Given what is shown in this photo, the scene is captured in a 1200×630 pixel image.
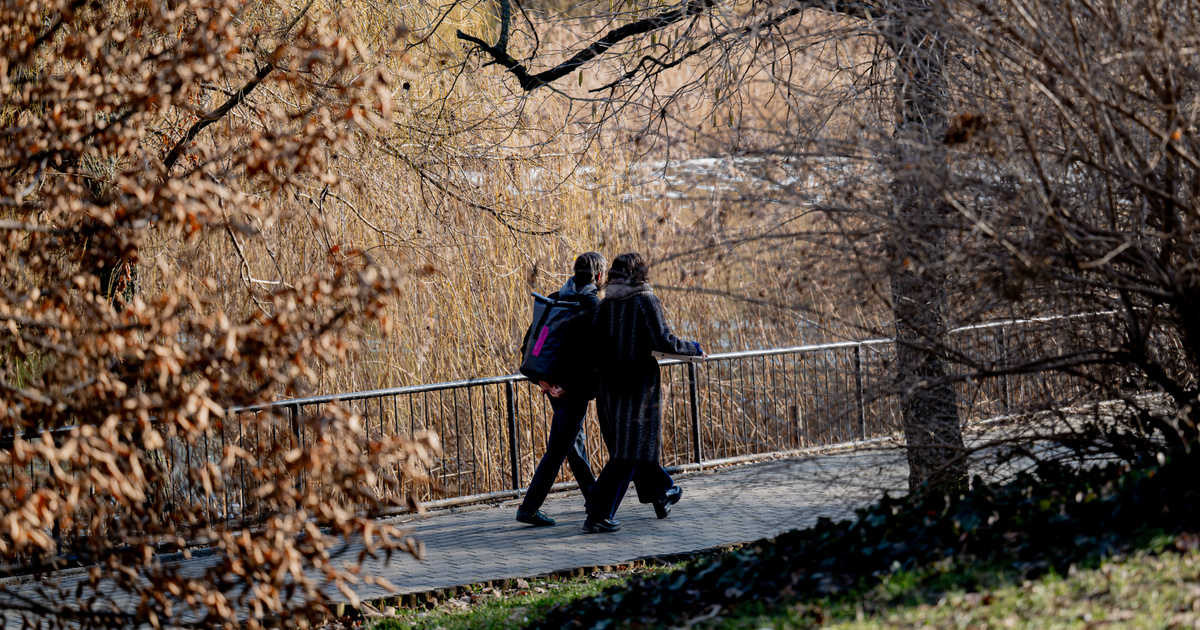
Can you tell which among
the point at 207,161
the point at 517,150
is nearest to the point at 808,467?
the point at 207,161

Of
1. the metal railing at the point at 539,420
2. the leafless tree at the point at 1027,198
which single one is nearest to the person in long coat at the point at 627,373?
the metal railing at the point at 539,420

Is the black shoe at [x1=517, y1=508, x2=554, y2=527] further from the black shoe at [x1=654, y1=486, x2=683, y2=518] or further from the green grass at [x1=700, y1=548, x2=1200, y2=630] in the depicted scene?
the green grass at [x1=700, y1=548, x2=1200, y2=630]

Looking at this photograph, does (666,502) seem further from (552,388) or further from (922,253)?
(922,253)

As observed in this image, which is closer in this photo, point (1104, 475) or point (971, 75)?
point (1104, 475)

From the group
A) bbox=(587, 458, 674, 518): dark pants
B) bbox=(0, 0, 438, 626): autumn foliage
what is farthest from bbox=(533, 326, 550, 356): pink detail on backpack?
bbox=(0, 0, 438, 626): autumn foliage

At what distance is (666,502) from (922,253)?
3504 mm

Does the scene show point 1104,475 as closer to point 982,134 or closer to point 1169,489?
point 1169,489

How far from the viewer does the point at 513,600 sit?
6.03 meters

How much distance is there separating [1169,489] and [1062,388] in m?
1.19

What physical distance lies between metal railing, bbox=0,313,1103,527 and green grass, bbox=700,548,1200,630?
184 cm

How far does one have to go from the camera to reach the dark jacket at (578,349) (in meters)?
7.59

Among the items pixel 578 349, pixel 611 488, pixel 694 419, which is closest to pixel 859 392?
pixel 611 488

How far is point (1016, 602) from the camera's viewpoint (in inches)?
149

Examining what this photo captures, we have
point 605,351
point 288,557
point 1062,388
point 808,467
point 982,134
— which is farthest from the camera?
point 605,351
